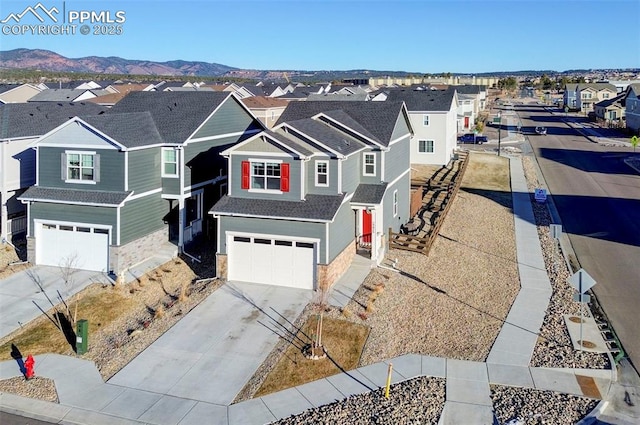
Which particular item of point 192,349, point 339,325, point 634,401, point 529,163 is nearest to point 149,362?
point 192,349

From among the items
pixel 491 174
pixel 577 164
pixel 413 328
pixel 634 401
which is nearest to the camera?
pixel 634 401

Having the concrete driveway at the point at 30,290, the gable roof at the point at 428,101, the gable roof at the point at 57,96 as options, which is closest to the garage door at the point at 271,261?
the concrete driveway at the point at 30,290

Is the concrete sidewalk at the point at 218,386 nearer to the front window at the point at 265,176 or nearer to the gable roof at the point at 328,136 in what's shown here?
the front window at the point at 265,176

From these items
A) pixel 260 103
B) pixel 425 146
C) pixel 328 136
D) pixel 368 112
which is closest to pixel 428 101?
pixel 425 146

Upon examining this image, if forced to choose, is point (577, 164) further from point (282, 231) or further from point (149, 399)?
point (149, 399)

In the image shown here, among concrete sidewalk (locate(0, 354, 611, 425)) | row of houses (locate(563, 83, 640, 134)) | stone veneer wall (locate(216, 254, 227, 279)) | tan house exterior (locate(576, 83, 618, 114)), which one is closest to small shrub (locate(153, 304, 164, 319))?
concrete sidewalk (locate(0, 354, 611, 425))

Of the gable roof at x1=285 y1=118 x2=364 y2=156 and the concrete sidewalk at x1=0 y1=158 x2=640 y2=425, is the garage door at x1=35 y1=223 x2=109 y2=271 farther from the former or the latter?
the gable roof at x1=285 y1=118 x2=364 y2=156
